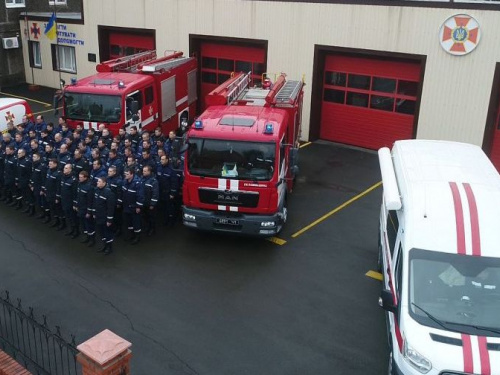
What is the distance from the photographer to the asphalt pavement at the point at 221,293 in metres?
7.98

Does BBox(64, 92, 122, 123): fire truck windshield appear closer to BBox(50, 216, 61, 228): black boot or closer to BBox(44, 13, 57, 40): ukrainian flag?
BBox(50, 216, 61, 228): black boot

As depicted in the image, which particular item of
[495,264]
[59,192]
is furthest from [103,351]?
[59,192]

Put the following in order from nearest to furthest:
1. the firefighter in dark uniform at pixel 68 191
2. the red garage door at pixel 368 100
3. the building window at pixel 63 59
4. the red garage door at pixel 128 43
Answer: the firefighter in dark uniform at pixel 68 191
the red garage door at pixel 368 100
the red garage door at pixel 128 43
the building window at pixel 63 59

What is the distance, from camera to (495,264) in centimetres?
665

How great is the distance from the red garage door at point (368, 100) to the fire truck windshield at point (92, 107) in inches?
310

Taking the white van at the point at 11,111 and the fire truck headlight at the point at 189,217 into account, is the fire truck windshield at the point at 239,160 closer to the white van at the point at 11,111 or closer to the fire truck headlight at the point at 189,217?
the fire truck headlight at the point at 189,217

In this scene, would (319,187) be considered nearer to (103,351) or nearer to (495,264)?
(495,264)

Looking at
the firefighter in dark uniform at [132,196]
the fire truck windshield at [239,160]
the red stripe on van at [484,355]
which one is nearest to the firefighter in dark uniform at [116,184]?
the firefighter in dark uniform at [132,196]

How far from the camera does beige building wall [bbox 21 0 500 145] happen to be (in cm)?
1534

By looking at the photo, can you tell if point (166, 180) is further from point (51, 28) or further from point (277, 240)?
point (51, 28)

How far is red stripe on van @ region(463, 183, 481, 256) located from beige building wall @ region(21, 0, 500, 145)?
8898mm

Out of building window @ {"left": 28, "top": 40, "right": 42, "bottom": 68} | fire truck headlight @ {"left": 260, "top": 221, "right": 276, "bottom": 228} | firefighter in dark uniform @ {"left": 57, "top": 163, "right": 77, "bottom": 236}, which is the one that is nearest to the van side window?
fire truck headlight @ {"left": 260, "top": 221, "right": 276, "bottom": 228}

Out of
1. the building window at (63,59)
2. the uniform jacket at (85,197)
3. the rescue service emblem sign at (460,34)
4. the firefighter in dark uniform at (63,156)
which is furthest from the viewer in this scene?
the building window at (63,59)

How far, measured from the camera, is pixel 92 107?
1451cm
